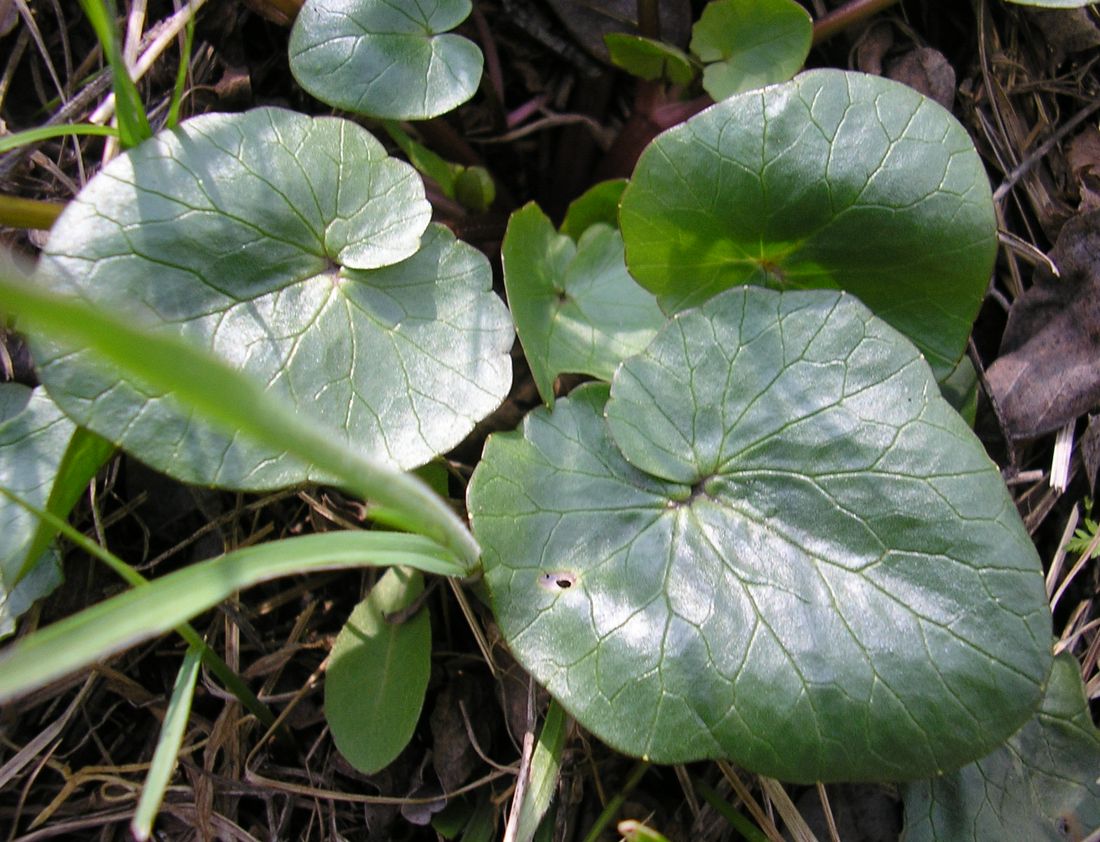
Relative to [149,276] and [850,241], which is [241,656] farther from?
[850,241]

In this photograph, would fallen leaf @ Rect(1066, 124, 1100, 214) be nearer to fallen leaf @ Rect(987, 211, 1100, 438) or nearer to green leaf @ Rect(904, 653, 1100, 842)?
fallen leaf @ Rect(987, 211, 1100, 438)

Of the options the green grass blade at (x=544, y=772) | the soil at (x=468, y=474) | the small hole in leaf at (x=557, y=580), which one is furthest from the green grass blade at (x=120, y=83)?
the green grass blade at (x=544, y=772)

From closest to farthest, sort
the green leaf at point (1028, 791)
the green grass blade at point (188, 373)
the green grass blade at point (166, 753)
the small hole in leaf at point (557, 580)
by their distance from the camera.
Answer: the green grass blade at point (188, 373)
the green grass blade at point (166, 753)
the small hole in leaf at point (557, 580)
the green leaf at point (1028, 791)

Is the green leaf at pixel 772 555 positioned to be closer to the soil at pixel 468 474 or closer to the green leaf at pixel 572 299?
the green leaf at pixel 572 299

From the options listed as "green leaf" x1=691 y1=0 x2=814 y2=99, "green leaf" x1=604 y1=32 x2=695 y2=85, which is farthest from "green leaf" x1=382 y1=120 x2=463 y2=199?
"green leaf" x1=691 y1=0 x2=814 y2=99

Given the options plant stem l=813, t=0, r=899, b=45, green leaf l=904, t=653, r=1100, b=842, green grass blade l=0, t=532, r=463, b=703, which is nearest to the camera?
green grass blade l=0, t=532, r=463, b=703

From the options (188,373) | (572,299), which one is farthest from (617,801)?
(188,373)
